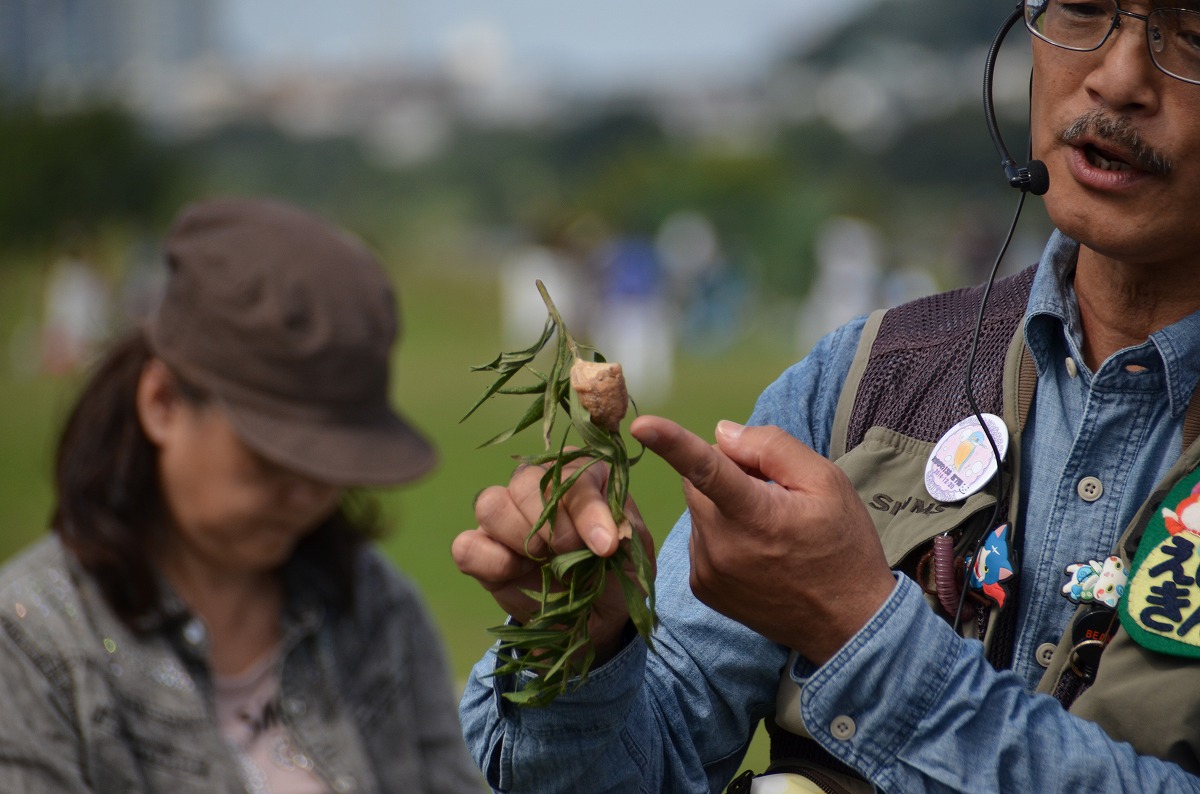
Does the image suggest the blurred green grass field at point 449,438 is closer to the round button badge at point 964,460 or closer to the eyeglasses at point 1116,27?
the round button badge at point 964,460

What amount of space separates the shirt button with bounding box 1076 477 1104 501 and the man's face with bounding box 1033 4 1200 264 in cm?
33

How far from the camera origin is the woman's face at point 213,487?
3.03 m

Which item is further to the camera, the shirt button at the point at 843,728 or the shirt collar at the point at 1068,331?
the shirt collar at the point at 1068,331

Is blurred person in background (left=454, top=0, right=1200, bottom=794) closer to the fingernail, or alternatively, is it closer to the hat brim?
the fingernail

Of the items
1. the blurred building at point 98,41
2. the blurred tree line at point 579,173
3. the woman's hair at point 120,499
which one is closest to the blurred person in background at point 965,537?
the woman's hair at point 120,499

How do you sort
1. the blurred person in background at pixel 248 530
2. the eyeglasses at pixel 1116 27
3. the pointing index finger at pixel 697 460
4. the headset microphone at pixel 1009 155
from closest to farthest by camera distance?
the pointing index finger at pixel 697 460, the eyeglasses at pixel 1116 27, the headset microphone at pixel 1009 155, the blurred person in background at pixel 248 530

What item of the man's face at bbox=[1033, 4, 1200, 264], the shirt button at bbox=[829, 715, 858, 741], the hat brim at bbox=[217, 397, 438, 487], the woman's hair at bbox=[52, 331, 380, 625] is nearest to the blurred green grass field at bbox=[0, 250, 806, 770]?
the woman's hair at bbox=[52, 331, 380, 625]

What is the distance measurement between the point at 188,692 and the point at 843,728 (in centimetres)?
139

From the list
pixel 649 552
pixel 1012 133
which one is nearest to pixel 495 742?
pixel 649 552

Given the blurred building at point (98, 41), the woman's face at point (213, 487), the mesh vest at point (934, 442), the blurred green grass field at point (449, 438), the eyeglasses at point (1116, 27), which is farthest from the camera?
the blurred building at point (98, 41)

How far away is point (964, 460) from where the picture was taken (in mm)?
2223

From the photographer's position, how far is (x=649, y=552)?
79.7 inches

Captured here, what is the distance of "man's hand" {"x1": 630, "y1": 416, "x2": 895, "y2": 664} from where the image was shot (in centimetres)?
188

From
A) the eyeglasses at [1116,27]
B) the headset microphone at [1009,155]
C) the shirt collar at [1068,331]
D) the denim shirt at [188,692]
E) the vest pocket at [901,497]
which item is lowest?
the denim shirt at [188,692]
